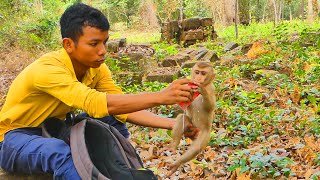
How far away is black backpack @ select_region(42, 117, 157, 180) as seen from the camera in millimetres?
2697

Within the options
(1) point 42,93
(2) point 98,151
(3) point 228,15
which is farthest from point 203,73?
(3) point 228,15

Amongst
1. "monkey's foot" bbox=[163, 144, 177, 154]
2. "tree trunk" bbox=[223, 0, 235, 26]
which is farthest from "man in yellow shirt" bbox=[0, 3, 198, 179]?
"tree trunk" bbox=[223, 0, 235, 26]

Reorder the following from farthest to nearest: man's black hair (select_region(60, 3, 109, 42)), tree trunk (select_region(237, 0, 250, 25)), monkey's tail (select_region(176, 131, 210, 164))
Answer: tree trunk (select_region(237, 0, 250, 25))
monkey's tail (select_region(176, 131, 210, 164))
man's black hair (select_region(60, 3, 109, 42))

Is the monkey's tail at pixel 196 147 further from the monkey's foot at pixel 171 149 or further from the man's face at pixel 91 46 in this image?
the man's face at pixel 91 46

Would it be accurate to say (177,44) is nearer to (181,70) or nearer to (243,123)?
(181,70)

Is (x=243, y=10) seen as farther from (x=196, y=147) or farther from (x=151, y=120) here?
(x=196, y=147)

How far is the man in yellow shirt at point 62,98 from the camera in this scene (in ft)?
9.14

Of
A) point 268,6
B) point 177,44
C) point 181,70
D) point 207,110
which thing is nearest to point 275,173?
point 207,110

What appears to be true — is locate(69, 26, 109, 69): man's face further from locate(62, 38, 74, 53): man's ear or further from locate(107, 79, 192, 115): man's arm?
locate(107, 79, 192, 115): man's arm

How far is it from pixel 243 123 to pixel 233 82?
79.3 inches

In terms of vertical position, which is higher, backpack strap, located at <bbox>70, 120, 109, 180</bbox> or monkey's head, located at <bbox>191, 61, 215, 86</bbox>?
monkey's head, located at <bbox>191, 61, 215, 86</bbox>

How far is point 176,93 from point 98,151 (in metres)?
0.74

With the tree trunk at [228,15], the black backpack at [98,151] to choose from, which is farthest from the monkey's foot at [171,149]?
the tree trunk at [228,15]

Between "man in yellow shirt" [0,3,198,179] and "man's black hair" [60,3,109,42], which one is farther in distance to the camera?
"man's black hair" [60,3,109,42]
